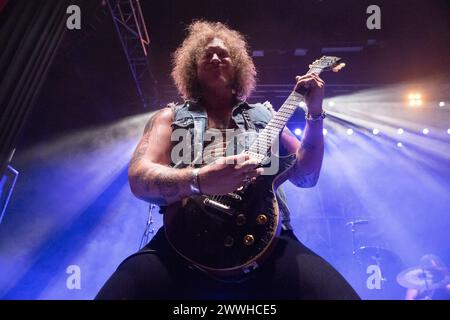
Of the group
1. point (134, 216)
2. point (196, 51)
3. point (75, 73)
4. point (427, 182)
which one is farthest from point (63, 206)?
point (427, 182)

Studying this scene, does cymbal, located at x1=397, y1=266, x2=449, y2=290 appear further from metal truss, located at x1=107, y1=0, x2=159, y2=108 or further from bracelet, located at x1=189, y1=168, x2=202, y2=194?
bracelet, located at x1=189, y1=168, x2=202, y2=194

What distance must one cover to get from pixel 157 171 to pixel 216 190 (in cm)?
36

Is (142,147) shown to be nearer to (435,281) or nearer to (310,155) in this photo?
(310,155)

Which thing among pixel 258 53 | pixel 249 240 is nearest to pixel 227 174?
pixel 249 240

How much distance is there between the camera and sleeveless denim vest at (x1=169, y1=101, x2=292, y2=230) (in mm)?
1952

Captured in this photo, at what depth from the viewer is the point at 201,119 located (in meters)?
2.12

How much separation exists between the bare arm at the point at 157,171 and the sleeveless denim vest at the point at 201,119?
0.07 meters

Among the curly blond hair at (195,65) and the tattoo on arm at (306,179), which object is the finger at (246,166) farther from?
the curly blond hair at (195,65)

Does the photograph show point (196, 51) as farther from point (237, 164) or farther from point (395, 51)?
point (395, 51)

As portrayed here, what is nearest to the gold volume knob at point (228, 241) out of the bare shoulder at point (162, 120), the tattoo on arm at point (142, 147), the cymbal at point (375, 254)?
the tattoo on arm at point (142, 147)

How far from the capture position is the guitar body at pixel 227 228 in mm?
1496

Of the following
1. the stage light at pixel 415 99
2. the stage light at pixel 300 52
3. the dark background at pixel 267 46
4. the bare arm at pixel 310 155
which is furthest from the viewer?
the stage light at pixel 415 99

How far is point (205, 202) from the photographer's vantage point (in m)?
1.63
